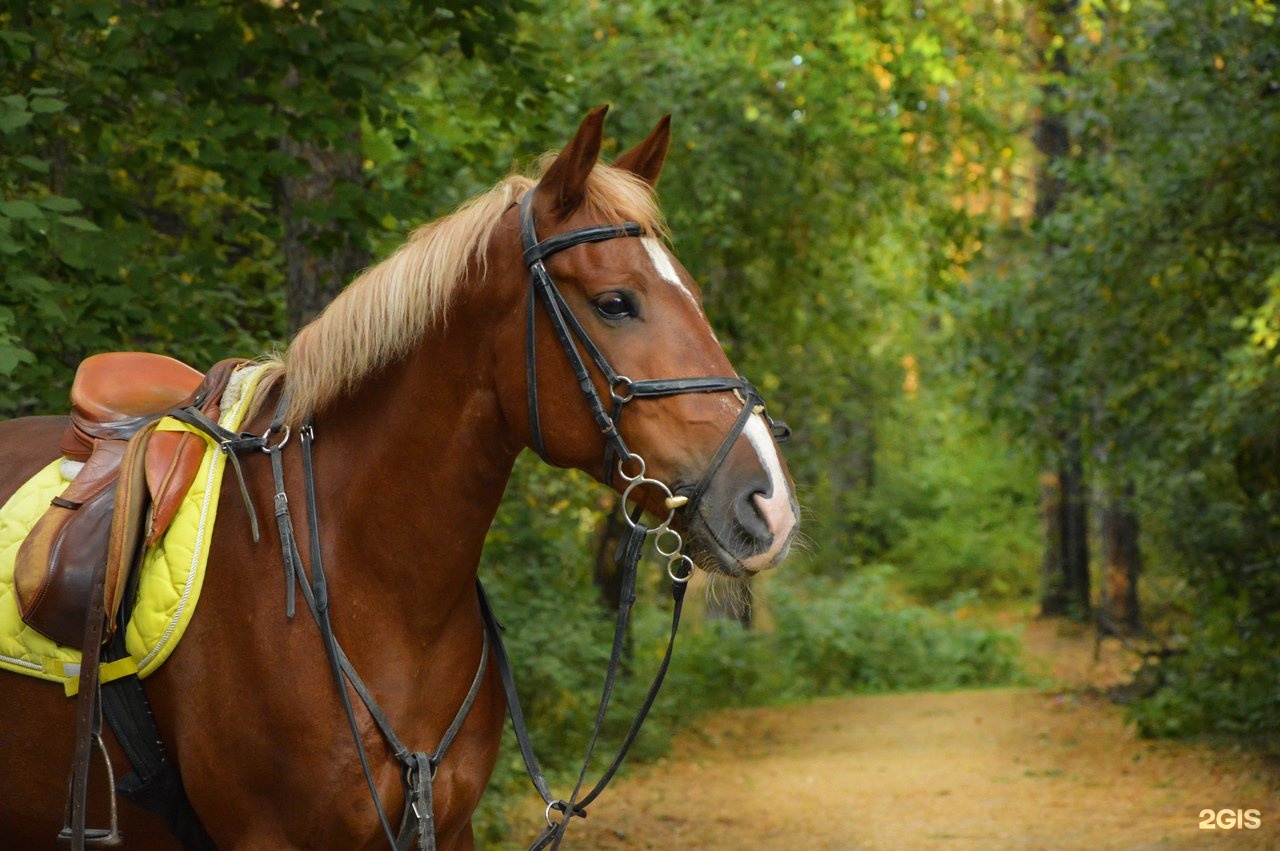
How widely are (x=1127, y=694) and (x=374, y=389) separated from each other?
11.4 meters

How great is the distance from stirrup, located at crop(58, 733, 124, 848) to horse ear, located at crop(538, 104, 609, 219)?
58.9 inches

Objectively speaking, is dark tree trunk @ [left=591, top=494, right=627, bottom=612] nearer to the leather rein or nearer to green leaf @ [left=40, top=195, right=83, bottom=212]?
green leaf @ [left=40, top=195, right=83, bottom=212]

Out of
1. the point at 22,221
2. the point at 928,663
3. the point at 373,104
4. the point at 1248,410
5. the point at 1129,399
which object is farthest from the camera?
the point at 928,663

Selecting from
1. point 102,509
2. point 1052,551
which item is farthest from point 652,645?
point 102,509

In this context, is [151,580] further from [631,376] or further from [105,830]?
[631,376]

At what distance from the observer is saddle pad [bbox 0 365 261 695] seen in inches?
103

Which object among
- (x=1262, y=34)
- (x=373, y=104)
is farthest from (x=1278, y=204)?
(x=373, y=104)

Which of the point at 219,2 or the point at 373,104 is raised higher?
the point at 219,2

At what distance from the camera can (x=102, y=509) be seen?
2771mm

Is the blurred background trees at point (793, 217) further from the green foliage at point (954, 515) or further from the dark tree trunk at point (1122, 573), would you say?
the green foliage at point (954, 515)

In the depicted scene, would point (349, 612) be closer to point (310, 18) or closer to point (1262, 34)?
point (310, 18)

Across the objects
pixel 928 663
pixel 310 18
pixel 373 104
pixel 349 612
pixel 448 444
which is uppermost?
pixel 310 18

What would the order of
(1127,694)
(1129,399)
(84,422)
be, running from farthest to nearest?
(1127,694), (1129,399), (84,422)

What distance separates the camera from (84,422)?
9.68ft
